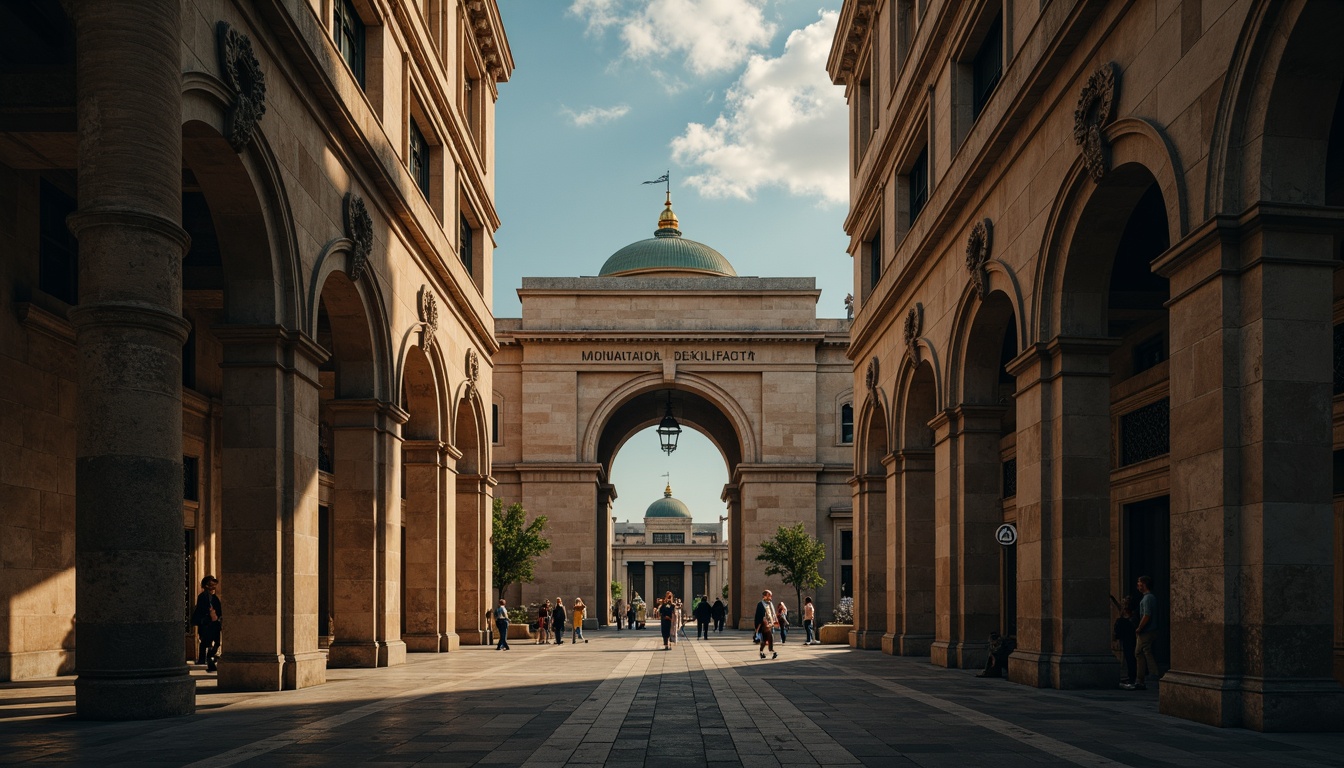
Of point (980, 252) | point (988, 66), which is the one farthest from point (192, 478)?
point (988, 66)

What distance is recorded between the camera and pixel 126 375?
1314cm

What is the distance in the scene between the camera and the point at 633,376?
178 feet

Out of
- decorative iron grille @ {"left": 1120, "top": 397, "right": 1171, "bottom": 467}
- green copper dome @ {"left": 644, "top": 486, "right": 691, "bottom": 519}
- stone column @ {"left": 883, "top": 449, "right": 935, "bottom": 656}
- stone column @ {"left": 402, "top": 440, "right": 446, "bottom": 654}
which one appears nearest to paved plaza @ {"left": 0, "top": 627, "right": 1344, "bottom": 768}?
decorative iron grille @ {"left": 1120, "top": 397, "right": 1171, "bottom": 467}

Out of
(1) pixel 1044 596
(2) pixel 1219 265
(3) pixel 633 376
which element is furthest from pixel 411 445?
(3) pixel 633 376

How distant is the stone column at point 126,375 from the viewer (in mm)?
13031

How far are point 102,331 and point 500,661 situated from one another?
51.6 ft

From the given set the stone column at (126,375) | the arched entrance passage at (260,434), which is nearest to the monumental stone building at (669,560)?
the arched entrance passage at (260,434)

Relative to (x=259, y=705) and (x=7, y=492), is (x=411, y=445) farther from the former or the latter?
(x=259, y=705)

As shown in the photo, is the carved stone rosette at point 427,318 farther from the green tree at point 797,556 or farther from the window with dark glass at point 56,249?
the green tree at point 797,556

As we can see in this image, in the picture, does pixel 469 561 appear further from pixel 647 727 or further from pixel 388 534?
pixel 647 727

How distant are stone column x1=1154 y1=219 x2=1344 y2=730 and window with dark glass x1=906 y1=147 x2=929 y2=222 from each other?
15.1m

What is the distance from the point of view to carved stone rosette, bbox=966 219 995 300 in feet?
71.4

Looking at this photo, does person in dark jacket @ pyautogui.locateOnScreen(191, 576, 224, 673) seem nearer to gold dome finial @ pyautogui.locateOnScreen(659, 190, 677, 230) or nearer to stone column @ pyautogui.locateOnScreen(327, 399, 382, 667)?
stone column @ pyautogui.locateOnScreen(327, 399, 382, 667)

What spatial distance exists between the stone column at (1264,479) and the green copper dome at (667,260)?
167 feet
